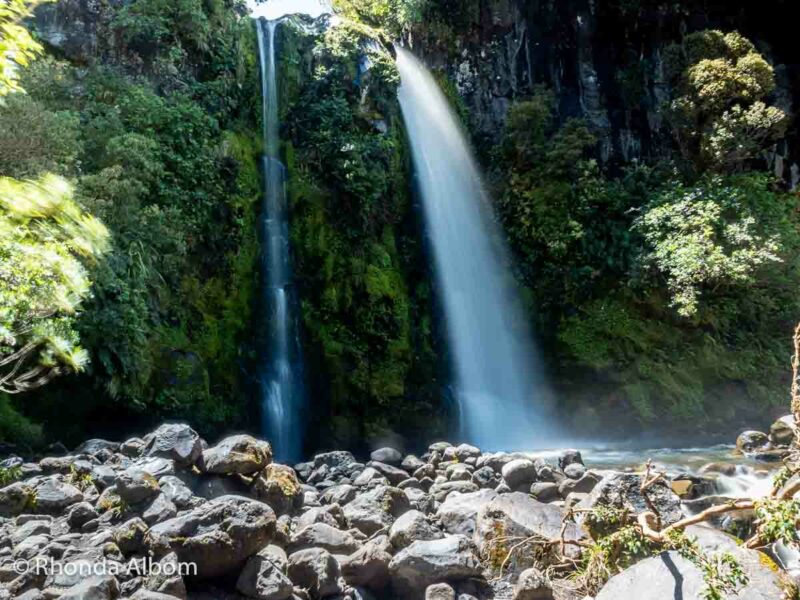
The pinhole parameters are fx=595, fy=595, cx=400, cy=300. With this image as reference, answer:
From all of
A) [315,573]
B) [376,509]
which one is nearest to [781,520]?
[315,573]

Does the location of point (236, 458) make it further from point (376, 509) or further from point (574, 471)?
point (574, 471)

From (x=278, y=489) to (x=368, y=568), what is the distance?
1515 millimetres

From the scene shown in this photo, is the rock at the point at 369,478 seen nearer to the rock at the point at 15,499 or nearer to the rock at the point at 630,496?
the rock at the point at 630,496

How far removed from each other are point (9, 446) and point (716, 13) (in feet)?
67.6

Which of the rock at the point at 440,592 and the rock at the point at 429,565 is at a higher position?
the rock at the point at 429,565

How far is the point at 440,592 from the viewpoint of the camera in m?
5.03

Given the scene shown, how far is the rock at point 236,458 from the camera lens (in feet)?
20.4

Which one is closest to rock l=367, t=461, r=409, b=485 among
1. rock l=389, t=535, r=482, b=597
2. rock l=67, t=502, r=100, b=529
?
rock l=389, t=535, r=482, b=597

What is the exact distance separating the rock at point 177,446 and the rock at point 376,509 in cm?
177

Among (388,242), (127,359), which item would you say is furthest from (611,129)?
(127,359)

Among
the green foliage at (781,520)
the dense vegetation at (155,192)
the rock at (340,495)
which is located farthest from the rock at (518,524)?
the dense vegetation at (155,192)

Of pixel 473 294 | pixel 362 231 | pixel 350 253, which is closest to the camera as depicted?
pixel 350 253

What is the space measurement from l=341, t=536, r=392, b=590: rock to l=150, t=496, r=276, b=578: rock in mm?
818

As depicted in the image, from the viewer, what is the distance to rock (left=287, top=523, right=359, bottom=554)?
5523mm
